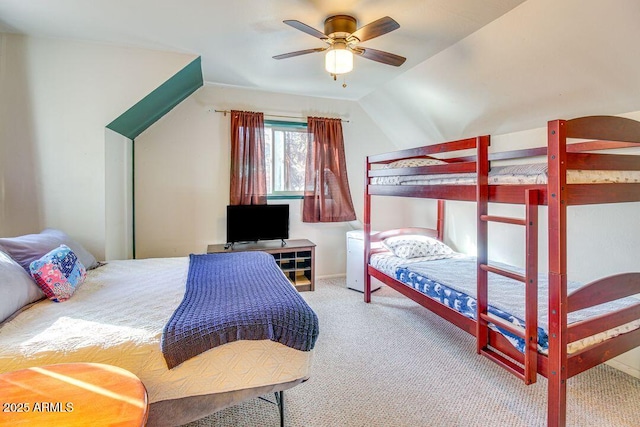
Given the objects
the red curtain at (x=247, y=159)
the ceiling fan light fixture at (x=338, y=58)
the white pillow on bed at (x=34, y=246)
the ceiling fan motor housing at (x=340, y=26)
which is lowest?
the white pillow on bed at (x=34, y=246)

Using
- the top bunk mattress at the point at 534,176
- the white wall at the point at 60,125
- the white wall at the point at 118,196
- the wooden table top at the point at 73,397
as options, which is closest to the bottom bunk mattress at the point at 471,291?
the top bunk mattress at the point at 534,176

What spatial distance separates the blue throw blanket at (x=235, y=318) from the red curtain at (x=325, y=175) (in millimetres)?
2143

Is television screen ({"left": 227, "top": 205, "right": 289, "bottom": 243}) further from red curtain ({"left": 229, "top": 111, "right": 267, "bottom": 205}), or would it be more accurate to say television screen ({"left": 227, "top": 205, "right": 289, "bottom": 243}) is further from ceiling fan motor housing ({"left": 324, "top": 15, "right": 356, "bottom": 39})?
ceiling fan motor housing ({"left": 324, "top": 15, "right": 356, "bottom": 39})

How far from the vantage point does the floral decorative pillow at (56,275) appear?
169 centimetres

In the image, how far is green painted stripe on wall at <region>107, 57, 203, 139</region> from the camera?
2.73 m

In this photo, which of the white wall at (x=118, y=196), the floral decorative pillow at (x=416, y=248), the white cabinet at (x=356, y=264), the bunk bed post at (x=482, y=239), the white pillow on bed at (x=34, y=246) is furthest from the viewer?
the white cabinet at (x=356, y=264)

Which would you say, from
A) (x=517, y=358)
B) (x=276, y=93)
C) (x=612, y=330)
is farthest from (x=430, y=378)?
(x=276, y=93)

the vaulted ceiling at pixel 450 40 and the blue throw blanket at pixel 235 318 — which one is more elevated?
the vaulted ceiling at pixel 450 40

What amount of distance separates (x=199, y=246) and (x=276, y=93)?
84.0 inches

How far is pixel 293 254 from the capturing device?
12.1ft

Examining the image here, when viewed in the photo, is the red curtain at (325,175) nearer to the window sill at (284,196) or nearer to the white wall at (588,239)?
the window sill at (284,196)

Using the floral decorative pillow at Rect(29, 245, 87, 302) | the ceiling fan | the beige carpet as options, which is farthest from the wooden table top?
the ceiling fan

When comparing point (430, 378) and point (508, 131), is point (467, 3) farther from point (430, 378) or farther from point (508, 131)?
point (430, 378)

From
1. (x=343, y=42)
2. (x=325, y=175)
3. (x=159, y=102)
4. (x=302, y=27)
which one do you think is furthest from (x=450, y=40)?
(x=159, y=102)
